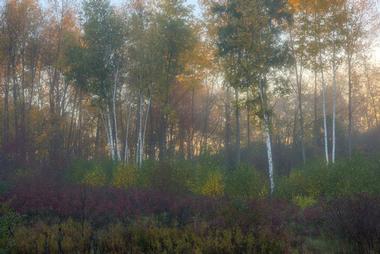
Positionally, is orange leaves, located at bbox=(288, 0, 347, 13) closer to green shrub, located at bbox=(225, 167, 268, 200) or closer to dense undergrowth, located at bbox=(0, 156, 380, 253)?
dense undergrowth, located at bbox=(0, 156, 380, 253)

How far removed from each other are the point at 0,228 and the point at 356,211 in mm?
6916

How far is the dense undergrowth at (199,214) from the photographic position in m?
7.45

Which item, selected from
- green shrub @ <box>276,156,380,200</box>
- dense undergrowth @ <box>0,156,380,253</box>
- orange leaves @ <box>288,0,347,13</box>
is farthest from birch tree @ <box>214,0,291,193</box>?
dense undergrowth @ <box>0,156,380,253</box>

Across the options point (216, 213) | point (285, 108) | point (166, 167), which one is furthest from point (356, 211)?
point (285, 108)

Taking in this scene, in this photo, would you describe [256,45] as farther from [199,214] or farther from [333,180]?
[199,214]

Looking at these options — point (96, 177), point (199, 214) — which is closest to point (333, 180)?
point (199, 214)

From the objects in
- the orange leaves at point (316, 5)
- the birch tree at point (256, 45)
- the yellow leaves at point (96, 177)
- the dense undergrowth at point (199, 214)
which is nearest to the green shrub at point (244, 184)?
the dense undergrowth at point (199, 214)

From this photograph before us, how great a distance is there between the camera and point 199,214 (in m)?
10.4

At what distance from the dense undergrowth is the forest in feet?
0.14

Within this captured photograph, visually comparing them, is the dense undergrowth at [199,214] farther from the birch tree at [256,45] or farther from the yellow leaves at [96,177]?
the birch tree at [256,45]

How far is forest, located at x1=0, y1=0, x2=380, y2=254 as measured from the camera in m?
8.09

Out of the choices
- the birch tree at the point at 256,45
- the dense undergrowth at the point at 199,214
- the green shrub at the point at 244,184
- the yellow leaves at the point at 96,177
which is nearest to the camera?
the dense undergrowth at the point at 199,214

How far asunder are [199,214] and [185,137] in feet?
87.5

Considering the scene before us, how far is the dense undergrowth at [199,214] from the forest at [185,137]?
43 millimetres
